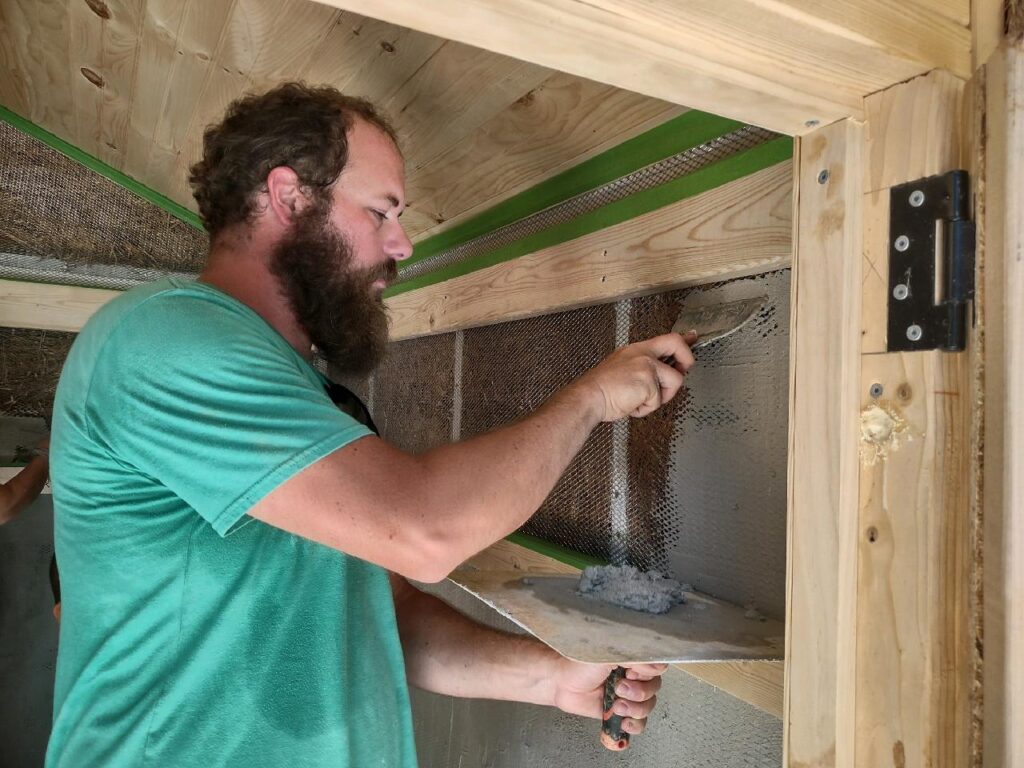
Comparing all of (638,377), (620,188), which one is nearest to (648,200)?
(620,188)

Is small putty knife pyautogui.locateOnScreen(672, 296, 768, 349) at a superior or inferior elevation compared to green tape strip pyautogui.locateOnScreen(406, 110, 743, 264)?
inferior

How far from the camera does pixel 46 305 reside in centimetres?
250

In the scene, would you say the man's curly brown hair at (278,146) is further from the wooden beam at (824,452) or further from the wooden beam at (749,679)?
the wooden beam at (749,679)

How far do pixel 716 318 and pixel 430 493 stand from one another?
481 mm

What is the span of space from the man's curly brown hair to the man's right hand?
20.8 inches

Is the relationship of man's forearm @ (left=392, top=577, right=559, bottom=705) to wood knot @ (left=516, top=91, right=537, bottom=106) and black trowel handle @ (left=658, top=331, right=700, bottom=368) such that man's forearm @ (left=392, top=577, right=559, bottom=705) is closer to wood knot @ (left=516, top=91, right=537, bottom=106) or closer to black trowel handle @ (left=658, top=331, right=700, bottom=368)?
black trowel handle @ (left=658, top=331, right=700, bottom=368)

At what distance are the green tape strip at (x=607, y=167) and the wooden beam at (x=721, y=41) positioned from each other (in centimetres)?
38

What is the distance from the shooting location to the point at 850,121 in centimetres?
68

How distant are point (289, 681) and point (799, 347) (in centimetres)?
71

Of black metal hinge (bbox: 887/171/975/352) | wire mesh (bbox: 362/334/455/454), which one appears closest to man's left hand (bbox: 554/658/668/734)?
black metal hinge (bbox: 887/171/975/352)

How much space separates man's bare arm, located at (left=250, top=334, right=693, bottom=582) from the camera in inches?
29.7

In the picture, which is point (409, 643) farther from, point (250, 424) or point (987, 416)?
point (987, 416)

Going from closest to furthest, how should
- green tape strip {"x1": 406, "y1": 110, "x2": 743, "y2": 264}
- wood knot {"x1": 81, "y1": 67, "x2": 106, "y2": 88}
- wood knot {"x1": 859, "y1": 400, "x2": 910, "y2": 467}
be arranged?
wood knot {"x1": 859, "y1": 400, "x2": 910, "y2": 467}, green tape strip {"x1": 406, "y1": 110, "x2": 743, "y2": 264}, wood knot {"x1": 81, "y1": 67, "x2": 106, "y2": 88}

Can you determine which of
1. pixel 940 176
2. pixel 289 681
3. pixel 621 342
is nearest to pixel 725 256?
pixel 621 342
